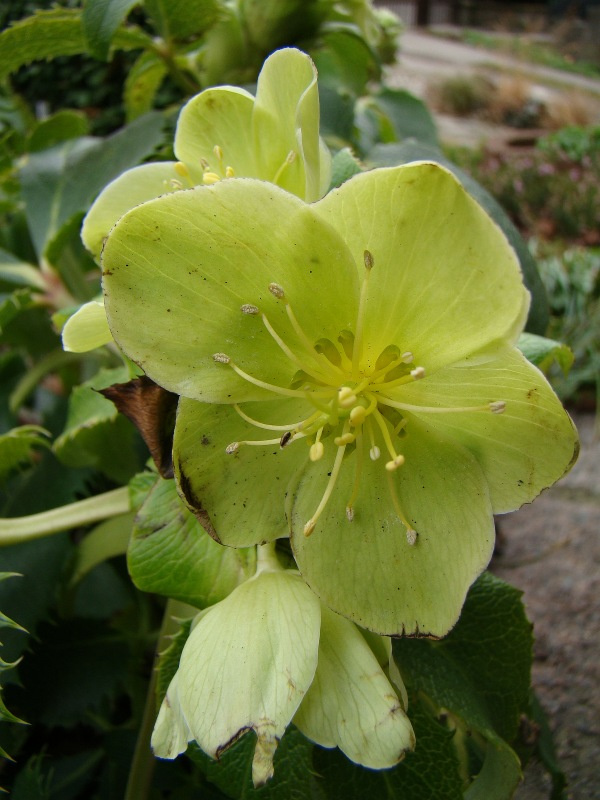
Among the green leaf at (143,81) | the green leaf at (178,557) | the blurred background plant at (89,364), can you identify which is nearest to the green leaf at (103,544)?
the blurred background plant at (89,364)

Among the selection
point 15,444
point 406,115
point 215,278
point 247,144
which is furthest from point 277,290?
point 406,115

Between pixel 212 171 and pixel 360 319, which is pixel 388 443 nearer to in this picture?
pixel 360 319

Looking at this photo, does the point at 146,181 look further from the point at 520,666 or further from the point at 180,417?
the point at 520,666

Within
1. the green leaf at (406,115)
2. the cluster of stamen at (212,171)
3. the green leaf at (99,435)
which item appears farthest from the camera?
the green leaf at (406,115)

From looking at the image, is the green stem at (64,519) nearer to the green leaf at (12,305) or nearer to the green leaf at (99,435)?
the green leaf at (99,435)

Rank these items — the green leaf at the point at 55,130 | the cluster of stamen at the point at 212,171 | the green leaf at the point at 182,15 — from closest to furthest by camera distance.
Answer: the cluster of stamen at the point at 212,171 → the green leaf at the point at 182,15 → the green leaf at the point at 55,130

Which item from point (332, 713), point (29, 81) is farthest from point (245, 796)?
point (29, 81)

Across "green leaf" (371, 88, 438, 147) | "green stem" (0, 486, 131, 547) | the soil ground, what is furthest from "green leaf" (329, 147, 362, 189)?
"green leaf" (371, 88, 438, 147)
